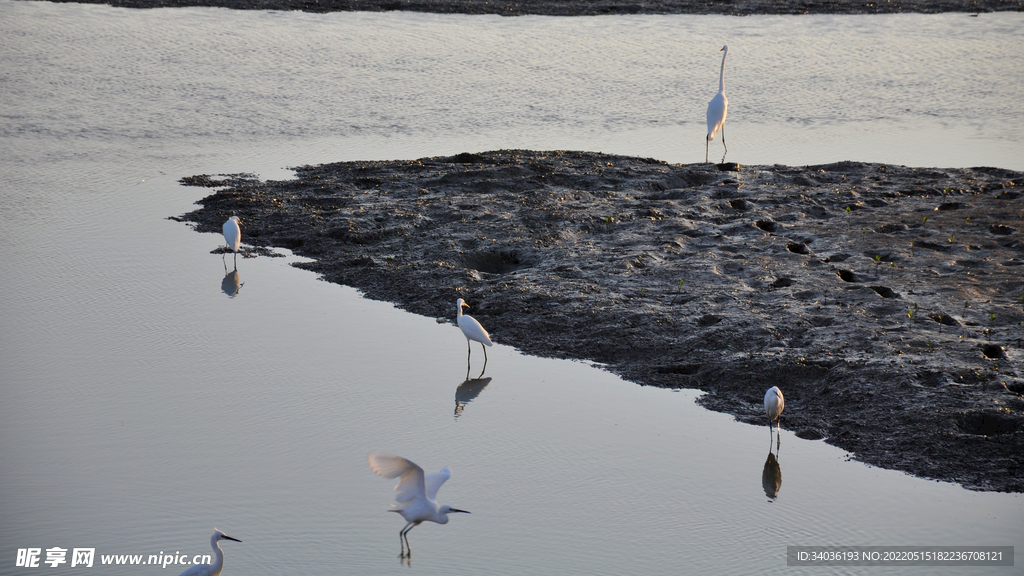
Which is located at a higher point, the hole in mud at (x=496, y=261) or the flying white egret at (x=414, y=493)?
the hole in mud at (x=496, y=261)

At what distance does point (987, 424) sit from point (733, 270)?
289 cm

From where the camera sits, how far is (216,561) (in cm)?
421

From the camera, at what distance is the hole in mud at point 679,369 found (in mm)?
6656

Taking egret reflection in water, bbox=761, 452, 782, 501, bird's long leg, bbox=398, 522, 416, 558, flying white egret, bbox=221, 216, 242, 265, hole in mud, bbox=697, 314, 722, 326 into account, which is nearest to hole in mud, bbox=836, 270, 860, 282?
hole in mud, bbox=697, 314, 722, 326

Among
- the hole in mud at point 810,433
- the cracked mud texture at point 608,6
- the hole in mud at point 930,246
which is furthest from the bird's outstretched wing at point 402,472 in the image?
the cracked mud texture at point 608,6

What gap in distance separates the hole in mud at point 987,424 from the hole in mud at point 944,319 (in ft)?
4.72

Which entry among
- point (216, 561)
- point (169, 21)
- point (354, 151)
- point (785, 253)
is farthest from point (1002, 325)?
point (169, 21)

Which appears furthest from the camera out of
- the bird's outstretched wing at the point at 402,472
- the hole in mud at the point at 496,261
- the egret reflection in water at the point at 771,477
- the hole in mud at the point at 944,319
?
the hole in mud at the point at 496,261

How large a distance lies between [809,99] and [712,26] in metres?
7.46

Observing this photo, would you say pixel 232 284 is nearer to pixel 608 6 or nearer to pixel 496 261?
pixel 496 261

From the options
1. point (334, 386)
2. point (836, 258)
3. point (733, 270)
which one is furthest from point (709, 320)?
point (334, 386)

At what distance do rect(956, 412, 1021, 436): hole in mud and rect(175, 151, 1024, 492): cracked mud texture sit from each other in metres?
0.01

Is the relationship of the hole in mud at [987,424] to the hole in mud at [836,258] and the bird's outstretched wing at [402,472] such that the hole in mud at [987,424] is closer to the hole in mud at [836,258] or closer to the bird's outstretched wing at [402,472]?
the hole in mud at [836,258]

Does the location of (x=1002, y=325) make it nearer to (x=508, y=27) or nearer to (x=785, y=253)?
(x=785, y=253)
